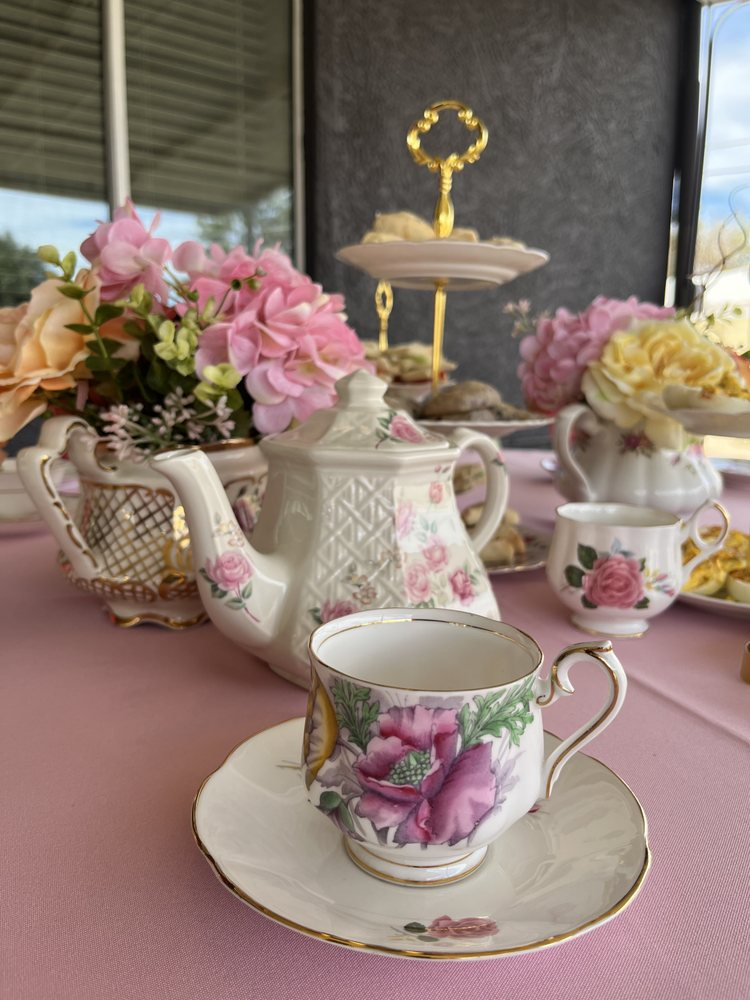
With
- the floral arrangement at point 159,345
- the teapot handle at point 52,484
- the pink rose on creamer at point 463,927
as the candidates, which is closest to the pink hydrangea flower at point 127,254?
the floral arrangement at point 159,345

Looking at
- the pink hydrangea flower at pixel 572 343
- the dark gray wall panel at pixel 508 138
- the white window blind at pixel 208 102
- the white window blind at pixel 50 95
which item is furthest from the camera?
the dark gray wall panel at pixel 508 138

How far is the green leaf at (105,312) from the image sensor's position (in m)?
0.52

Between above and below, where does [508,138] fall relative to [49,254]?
above

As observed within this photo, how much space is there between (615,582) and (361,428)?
0.23m

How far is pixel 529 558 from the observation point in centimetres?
71

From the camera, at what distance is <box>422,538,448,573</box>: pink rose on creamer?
0.46m

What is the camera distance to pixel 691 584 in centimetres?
62

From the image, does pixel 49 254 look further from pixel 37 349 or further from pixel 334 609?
pixel 334 609

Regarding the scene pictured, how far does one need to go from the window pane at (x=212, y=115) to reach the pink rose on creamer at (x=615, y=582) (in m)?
2.66

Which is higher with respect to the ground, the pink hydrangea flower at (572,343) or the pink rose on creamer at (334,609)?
the pink hydrangea flower at (572,343)

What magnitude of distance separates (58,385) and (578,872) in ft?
1.49

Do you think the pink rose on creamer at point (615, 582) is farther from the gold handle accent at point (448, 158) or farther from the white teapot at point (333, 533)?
the gold handle accent at point (448, 158)

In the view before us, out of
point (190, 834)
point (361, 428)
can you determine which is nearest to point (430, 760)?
point (190, 834)

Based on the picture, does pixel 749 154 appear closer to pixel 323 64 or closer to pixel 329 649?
pixel 323 64
